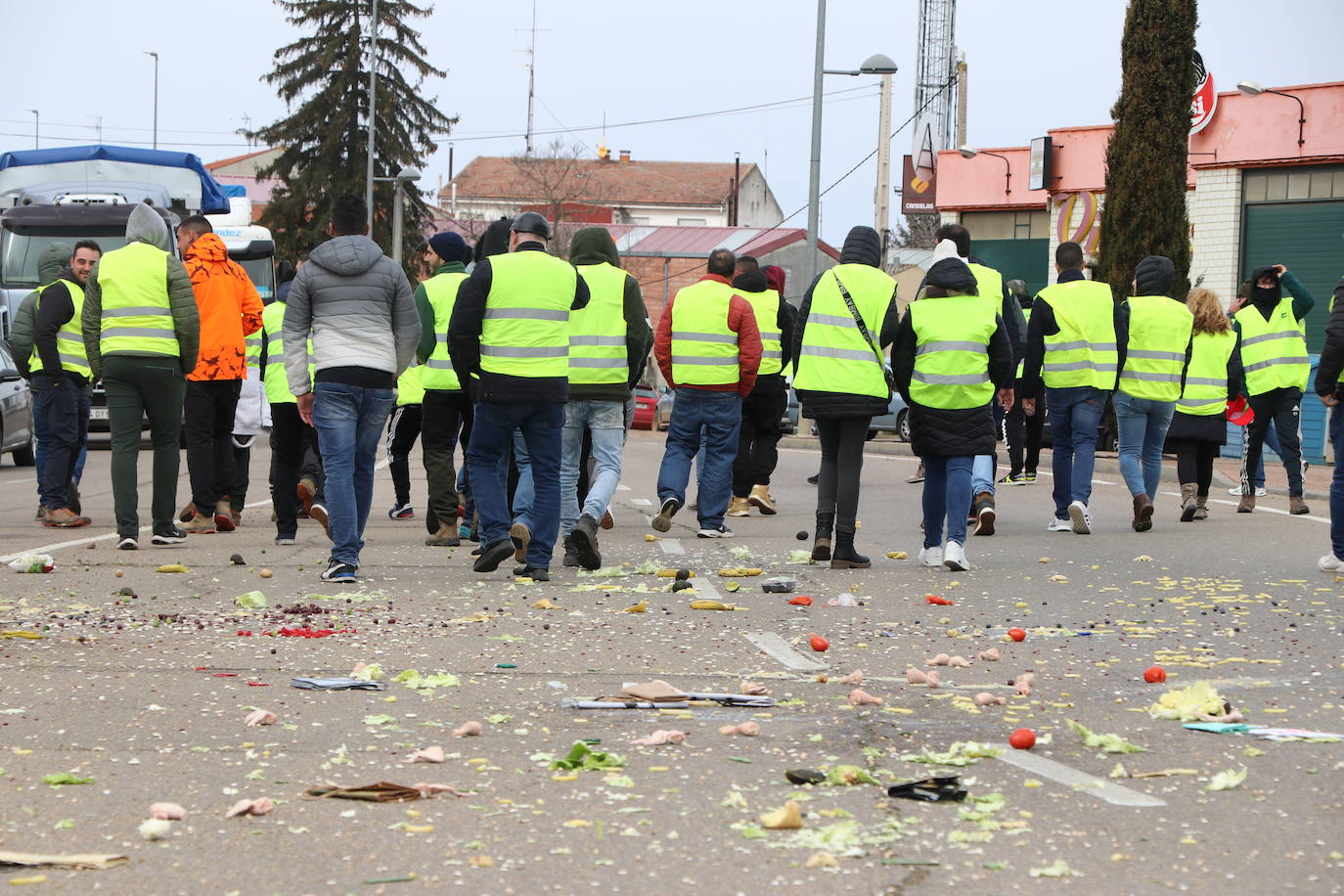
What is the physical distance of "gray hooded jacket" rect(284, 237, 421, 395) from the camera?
877 cm

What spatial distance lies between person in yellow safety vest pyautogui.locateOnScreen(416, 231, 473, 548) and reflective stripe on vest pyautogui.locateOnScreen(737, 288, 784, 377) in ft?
9.45

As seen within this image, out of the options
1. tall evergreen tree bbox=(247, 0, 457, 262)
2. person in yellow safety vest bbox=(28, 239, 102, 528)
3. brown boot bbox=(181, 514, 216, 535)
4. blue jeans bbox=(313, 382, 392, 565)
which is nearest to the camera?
blue jeans bbox=(313, 382, 392, 565)

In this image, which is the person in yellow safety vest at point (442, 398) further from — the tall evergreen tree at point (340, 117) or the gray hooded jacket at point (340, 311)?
the tall evergreen tree at point (340, 117)

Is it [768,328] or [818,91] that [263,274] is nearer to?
Result: [818,91]

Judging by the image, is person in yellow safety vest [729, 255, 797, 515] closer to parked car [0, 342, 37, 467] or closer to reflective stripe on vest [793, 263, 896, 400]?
reflective stripe on vest [793, 263, 896, 400]

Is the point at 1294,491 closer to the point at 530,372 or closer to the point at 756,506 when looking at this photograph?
the point at 756,506

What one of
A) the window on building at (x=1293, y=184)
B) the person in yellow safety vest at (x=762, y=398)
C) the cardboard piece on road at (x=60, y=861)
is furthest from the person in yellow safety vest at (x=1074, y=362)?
the window on building at (x=1293, y=184)

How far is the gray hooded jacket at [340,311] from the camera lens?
877 centimetres

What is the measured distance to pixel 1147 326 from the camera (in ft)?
41.1

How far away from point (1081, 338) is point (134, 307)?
6474mm

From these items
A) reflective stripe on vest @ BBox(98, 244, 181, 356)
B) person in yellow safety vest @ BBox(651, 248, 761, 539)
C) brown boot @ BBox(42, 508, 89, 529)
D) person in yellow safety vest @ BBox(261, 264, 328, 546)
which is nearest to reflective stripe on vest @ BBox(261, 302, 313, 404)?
person in yellow safety vest @ BBox(261, 264, 328, 546)

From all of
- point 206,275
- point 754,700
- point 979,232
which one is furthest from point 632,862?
point 979,232

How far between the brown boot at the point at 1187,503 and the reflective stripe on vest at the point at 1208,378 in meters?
0.57

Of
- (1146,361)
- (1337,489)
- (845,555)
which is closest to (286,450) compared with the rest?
(845,555)
